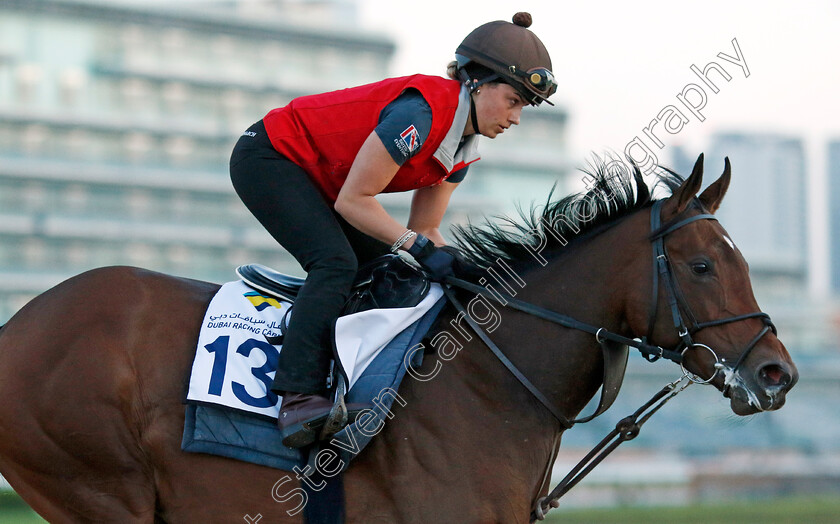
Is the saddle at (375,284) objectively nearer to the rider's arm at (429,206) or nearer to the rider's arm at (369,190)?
the rider's arm at (369,190)

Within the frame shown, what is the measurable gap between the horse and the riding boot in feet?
0.55

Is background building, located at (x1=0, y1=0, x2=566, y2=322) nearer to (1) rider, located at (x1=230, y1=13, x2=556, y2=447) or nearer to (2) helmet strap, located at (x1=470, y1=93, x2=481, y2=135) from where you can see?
(1) rider, located at (x1=230, y1=13, x2=556, y2=447)

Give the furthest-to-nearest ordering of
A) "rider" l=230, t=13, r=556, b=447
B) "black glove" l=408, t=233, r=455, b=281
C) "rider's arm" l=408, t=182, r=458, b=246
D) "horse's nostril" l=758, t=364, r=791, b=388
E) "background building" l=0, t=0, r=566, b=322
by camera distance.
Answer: "background building" l=0, t=0, r=566, b=322 < "rider's arm" l=408, t=182, r=458, b=246 < "black glove" l=408, t=233, r=455, b=281 < "rider" l=230, t=13, r=556, b=447 < "horse's nostril" l=758, t=364, r=791, b=388

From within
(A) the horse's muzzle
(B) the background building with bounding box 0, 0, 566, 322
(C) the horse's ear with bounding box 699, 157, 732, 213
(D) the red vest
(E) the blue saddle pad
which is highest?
(D) the red vest

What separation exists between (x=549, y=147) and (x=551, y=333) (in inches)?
2511

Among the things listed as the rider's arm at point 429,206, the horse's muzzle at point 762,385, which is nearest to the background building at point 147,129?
the rider's arm at point 429,206

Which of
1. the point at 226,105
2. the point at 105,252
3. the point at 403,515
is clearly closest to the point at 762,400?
the point at 403,515

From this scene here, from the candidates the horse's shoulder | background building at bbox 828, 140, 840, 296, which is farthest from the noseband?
background building at bbox 828, 140, 840, 296

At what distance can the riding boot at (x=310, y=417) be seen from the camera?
3.72 m

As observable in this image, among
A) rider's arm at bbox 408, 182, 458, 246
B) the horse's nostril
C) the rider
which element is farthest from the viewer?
rider's arm at bbox 408, 182, 458, 246

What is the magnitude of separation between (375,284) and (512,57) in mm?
1192

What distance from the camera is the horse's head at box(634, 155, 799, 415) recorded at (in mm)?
3693

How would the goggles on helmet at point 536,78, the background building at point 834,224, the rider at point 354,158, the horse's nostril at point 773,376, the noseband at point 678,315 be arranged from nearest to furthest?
the horse's nostril at point 773,376, the noseband at point 678,315, the rider at point 354,158, the goggles on helmet at point 536,78, the background building at point 834,224

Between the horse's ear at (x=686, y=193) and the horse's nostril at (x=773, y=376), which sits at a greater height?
the horse's ear at (x=686, y=193)
